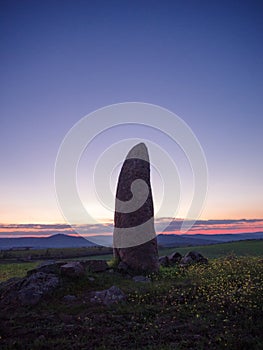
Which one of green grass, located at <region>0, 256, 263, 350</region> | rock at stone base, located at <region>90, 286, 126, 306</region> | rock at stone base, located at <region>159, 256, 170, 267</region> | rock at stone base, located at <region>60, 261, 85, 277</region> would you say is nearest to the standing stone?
rock at stone base, located at <region>159, 256, 170, 267</region>

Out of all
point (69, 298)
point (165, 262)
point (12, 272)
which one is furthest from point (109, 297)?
point (12, 272)

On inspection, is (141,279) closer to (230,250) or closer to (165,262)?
(165,262)

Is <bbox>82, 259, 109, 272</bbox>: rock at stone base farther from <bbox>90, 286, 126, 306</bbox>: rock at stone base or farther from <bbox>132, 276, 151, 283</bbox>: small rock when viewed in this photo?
<bbox>90, 286, 126, 306</bbox>: rock at stone base

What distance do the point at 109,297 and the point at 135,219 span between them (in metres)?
9.29

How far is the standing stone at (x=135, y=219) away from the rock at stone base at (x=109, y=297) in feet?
24.2

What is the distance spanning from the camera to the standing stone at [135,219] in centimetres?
2391

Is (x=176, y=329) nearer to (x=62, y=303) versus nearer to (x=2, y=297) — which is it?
(x=62, y=303)

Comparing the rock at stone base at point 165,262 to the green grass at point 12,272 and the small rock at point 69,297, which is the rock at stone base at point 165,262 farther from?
the small rock at point 69,297

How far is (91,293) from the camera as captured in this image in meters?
16.6

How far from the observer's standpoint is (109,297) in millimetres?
15625

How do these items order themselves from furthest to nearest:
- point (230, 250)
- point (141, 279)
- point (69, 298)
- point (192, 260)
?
point (230, 250) → point (192, 260) → point (141, 279) → point (69, 298)

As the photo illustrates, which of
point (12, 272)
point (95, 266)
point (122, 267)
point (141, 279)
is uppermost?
point (95, 266)

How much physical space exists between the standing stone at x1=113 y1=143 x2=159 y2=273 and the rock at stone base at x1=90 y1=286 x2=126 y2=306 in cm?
738

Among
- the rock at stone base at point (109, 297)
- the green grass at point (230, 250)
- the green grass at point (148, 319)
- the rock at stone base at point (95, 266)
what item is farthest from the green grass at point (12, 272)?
the green grass at point (230, 250)
